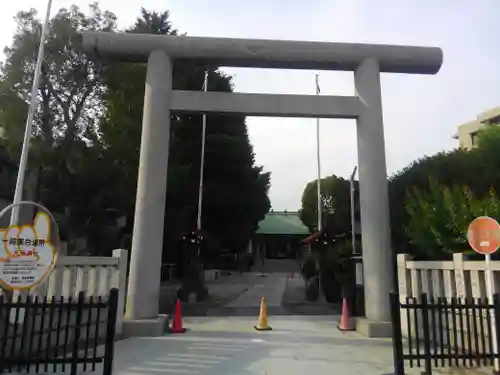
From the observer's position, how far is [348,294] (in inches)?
527

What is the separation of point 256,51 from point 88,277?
681 cm

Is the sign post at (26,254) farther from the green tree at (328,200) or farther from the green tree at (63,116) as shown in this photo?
the green tree at (328,200)

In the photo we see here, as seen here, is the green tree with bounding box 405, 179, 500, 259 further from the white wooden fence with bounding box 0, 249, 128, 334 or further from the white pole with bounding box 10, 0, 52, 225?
the white pole with bounding box 10, 0, 52, 225

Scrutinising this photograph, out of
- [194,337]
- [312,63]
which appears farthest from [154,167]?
[312,63]

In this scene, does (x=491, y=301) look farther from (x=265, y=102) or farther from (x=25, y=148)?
(x=25, y=148)

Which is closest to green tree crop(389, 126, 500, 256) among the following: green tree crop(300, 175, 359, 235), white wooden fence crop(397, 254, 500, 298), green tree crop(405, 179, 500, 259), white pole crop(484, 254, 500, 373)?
green tree crop(405, 179, 500, 259)

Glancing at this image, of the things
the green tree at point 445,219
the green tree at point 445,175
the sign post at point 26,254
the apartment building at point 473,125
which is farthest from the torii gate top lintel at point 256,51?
the apartment building at point 473,125

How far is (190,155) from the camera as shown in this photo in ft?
79.7

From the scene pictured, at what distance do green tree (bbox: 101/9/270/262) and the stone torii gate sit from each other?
388 inches

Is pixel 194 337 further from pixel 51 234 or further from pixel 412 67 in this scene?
pixel 412 67

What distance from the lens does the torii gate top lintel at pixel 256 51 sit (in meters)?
10.4

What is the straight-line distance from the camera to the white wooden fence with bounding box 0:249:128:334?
834 centimetres

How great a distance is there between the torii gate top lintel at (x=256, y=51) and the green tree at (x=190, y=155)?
31.4 ft

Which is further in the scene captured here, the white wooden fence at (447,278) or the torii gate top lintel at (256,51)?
the torii gate top lintel at (256,51)
